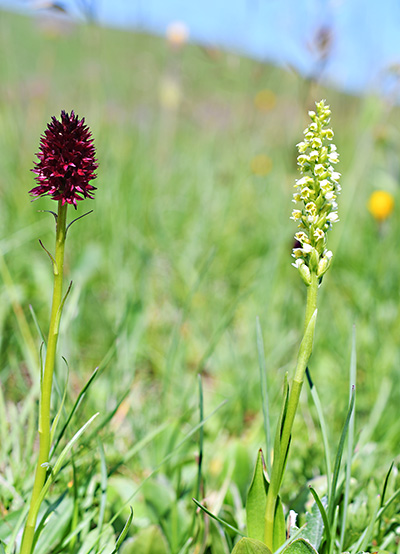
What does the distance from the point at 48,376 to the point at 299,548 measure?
44 cm

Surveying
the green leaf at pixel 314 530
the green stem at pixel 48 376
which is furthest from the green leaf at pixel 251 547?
the green stem at pixel 48 376

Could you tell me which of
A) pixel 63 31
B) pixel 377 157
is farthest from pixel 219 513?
pixel 63 31

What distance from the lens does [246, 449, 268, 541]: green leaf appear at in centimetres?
75

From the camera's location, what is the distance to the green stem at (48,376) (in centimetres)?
66

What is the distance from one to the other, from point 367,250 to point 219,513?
189 centimetres

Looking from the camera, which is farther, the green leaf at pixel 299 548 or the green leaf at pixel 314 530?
the green leaf at pixel 314 530

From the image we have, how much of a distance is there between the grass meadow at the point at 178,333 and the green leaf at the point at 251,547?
0.60ft

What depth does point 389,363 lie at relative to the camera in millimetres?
1710

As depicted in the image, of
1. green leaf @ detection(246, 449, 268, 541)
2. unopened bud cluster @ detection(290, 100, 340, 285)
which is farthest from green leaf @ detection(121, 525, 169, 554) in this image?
unopened bud cluster @ detection(290, 100, 340, 285)

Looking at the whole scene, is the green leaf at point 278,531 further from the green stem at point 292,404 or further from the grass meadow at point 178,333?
the grass meadow at point 178,333

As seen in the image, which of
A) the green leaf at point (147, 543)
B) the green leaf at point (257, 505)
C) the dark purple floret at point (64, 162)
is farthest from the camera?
the green leaf at point (147, 543)

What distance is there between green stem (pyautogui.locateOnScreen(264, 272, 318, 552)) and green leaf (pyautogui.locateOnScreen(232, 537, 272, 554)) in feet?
0.11

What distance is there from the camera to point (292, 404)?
2.24ft

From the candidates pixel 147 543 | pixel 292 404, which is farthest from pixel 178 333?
pixel 292 404
